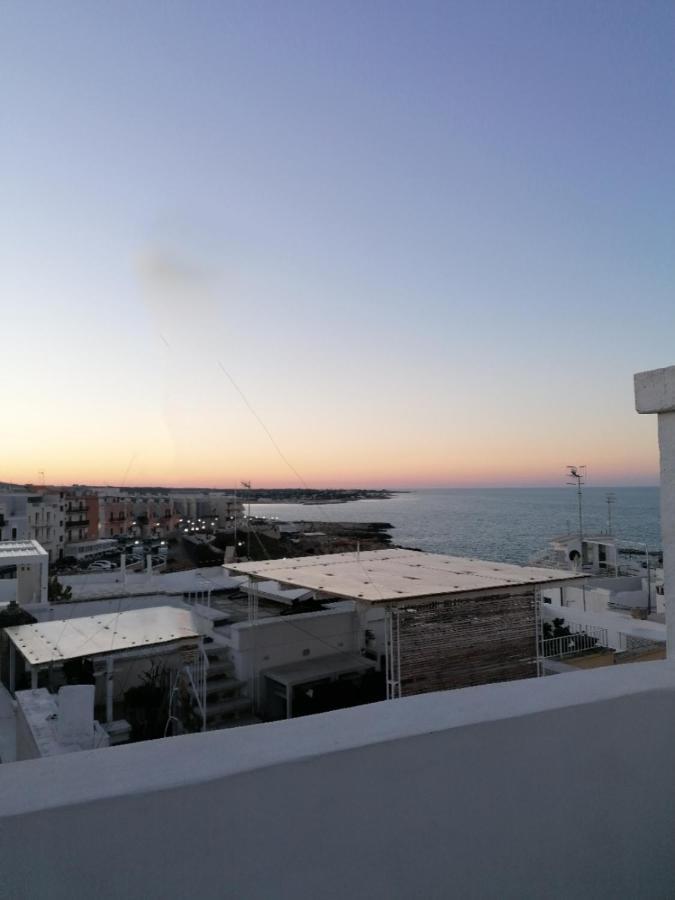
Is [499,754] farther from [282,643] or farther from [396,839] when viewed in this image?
[282,643]

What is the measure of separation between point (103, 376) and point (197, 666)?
10.8 meters

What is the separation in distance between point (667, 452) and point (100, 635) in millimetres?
8669

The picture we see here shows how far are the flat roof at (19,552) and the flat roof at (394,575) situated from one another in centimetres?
705

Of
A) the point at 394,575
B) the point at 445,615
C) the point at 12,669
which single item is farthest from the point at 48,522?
the point at 445,615

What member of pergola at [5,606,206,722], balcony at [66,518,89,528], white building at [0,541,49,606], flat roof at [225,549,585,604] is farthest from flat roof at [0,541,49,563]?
balcony at [66,518,89,528]

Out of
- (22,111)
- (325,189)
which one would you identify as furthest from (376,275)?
(22,111)

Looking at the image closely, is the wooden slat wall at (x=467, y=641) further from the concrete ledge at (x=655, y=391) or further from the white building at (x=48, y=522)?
the white building at (x=48, y=522)

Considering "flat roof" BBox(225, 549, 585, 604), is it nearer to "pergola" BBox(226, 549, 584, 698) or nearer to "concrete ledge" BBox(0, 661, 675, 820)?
"pergola" BBox(226, 549, 584, 698)

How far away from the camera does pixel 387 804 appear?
1.62m

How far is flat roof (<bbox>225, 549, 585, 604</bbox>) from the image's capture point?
880 cm

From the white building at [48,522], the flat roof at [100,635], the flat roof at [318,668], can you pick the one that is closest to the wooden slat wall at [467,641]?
the flat roof at [318,668]

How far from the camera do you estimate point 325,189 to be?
15.0 m

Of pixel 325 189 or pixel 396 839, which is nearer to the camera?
pixel 396 839

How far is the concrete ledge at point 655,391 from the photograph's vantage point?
2.17 meters
